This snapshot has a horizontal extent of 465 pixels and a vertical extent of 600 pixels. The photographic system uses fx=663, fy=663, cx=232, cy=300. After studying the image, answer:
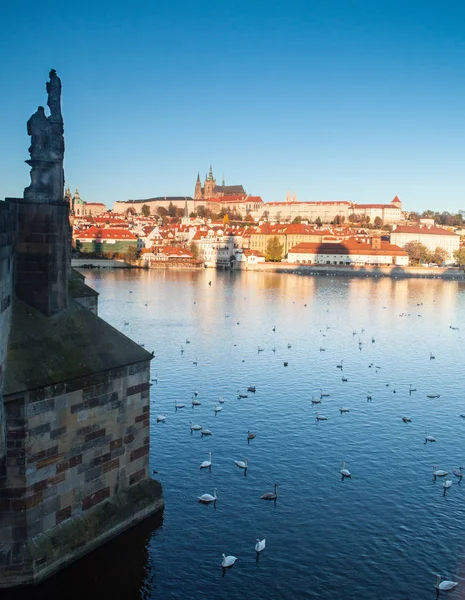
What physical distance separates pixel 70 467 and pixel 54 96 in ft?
23.4

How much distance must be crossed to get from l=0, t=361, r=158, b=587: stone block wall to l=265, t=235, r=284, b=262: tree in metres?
131

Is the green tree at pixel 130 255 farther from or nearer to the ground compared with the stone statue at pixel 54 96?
nearer to the ground

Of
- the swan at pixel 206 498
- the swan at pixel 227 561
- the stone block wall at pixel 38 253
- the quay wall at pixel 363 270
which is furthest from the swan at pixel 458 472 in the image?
the quay wall at pixel 363 270

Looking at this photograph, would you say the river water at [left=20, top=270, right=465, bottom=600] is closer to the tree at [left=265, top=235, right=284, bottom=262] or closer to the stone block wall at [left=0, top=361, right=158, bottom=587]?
the stone block wall at [left=0, top=361, right=158, bottom=587]

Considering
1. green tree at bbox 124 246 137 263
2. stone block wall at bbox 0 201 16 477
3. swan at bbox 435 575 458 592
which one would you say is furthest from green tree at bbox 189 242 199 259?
swan at bbox 435 575 458 592

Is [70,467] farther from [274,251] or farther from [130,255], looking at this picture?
[274,251]

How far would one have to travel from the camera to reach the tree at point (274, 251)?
144m

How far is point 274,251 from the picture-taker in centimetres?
14425

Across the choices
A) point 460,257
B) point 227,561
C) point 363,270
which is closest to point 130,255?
point 363,270

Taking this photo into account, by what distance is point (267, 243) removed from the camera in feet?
506

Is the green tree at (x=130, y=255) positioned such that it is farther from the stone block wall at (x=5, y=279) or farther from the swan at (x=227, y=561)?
the stone block wall at (x=5, y=279)

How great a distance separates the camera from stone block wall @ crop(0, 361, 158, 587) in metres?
10.6

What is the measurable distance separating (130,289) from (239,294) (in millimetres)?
12831

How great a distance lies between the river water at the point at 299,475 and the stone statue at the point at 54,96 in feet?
27.6
